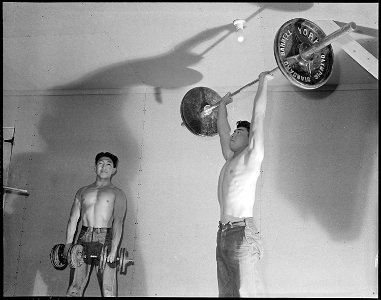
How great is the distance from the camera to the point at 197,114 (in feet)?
11.4

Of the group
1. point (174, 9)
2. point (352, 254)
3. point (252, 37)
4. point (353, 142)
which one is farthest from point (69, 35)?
point (352, 254)

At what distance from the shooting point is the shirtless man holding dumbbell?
11.3 feet

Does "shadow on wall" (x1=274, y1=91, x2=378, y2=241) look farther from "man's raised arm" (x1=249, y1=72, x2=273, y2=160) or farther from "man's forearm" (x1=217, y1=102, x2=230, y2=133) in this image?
"man's raised arm" (x1=249, y1=72, x2=273, y2=160)

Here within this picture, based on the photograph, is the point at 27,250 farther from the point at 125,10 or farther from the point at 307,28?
the point at 307,28

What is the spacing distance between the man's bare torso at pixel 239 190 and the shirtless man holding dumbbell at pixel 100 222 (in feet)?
3.76

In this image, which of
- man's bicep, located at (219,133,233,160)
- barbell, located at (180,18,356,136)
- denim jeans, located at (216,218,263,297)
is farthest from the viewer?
man's bicep, located at (219,133,233,160)

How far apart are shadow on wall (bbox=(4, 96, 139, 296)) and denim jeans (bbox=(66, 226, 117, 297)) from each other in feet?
2.41

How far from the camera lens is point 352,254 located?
391 centimetres

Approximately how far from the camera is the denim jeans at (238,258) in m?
2.54

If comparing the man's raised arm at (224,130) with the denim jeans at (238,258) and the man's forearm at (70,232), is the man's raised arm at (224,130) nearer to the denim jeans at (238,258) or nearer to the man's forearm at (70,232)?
the denim jeans at (238,258)

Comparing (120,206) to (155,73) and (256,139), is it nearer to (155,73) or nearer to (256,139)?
(155,73)

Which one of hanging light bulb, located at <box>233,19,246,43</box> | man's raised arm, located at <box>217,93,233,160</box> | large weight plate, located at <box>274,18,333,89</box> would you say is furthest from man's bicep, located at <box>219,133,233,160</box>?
hanging light bulb, located at <box>233,19,246,43</box>

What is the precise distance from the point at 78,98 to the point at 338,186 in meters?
2.74

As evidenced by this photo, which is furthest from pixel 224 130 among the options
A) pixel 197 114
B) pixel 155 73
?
pixel 155 73
